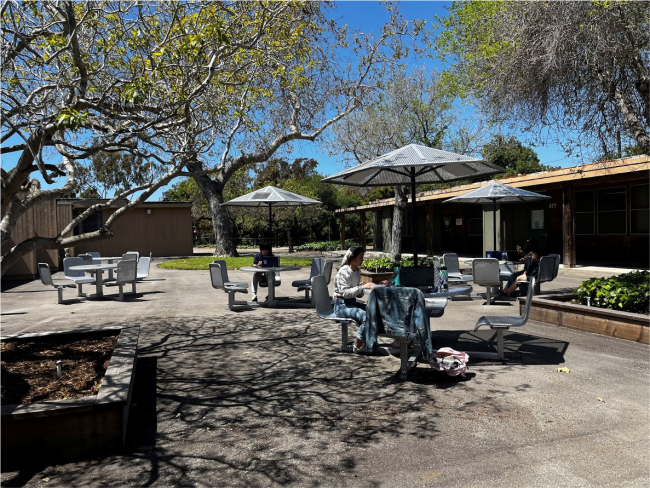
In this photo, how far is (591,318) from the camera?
6.94 metres

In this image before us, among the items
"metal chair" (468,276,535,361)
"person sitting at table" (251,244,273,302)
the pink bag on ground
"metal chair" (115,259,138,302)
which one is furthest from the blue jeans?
"metal chair" (115,259,138,302)

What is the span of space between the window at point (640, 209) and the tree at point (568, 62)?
298 inches

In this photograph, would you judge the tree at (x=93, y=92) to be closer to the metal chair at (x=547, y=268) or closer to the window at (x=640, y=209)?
the metal chair at (x=547, y=268)

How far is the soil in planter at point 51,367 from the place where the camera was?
4.03 m

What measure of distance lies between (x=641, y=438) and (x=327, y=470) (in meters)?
2.17

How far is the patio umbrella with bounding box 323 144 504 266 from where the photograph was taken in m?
6.76

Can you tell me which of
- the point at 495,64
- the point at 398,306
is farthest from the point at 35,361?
the point at 495,64

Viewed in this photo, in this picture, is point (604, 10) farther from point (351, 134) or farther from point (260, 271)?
point (351, 134)

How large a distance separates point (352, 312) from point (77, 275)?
8792 millimetres

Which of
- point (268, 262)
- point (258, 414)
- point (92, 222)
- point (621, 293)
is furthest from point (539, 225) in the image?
point (92, 222)

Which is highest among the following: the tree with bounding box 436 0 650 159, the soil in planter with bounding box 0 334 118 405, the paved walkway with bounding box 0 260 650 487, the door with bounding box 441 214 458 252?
the tree with bounding box 436 0 650 159

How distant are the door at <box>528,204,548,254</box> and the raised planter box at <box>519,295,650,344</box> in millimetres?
11579

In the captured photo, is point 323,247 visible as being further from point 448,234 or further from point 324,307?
point 324,307

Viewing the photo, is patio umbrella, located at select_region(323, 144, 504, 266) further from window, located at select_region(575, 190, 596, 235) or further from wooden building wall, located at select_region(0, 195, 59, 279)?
wooden building wall, located at select_region(0, 195, 59, 279)
